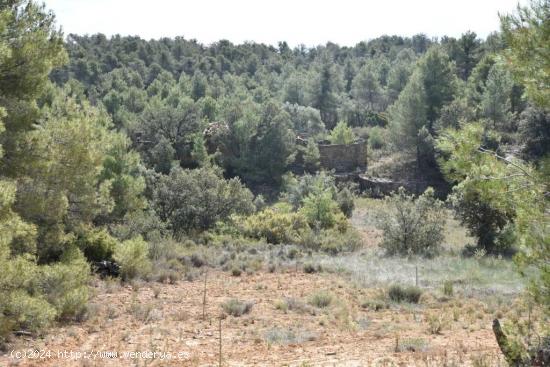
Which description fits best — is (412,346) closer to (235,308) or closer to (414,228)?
(235,308)

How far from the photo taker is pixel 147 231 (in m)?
20.0

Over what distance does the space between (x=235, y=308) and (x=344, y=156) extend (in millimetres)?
33073

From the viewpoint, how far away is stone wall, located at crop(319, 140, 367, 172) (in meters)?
43.3

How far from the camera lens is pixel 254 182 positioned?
134 ft

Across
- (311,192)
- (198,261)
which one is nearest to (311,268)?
(198,261)

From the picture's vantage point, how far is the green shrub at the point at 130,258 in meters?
14.3

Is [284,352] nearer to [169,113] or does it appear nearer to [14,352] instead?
[14,352]

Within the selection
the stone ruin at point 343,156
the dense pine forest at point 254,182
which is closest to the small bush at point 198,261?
the dense pine forest at point 254,182

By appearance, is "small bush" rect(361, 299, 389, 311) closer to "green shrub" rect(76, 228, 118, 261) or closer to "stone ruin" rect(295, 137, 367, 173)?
"green shrub" rect(76, 228, 118, 261)

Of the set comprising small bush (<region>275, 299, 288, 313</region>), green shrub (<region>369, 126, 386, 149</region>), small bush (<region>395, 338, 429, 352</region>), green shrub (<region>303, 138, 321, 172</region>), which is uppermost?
green shrub (<region>369, 126, 386, 149</region>)

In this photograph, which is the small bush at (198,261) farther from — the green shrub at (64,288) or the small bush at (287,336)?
the small bush at (287,336)

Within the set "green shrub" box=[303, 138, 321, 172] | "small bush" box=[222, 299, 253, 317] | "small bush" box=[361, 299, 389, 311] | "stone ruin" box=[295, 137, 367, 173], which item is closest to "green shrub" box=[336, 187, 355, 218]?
"green shrub" box=[303, 138, 321, 172]

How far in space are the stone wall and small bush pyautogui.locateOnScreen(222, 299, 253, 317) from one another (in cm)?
3199

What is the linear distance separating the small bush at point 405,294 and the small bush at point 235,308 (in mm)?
3538
